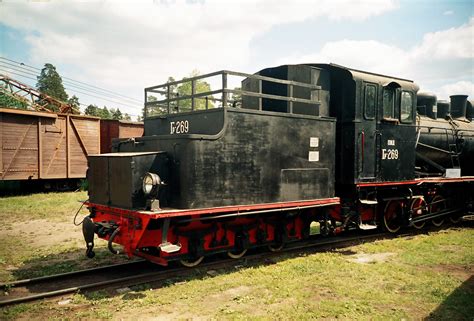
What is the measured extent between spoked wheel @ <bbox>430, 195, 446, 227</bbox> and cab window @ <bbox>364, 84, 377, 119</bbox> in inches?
156

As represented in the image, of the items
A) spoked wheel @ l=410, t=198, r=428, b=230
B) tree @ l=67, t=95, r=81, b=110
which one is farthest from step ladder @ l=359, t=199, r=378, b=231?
tree @ l=67, t=95, r=81, b=110

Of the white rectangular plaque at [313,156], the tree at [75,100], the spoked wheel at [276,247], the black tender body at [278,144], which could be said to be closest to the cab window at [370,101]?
the black tender body at [278,144]

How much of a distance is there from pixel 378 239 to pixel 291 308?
5.08 m

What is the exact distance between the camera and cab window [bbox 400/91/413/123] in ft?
29.7

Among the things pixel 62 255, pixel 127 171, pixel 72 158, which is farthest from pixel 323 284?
pixel 72 158

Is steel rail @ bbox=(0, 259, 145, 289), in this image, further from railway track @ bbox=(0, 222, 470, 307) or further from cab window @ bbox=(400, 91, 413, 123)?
cab window @ bbox=(400, 91, 413, 123)

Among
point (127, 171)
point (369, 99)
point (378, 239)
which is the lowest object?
point (378, 239)

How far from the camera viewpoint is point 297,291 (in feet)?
17.8

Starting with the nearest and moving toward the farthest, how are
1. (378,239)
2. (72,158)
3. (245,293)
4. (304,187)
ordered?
(245,293) < (304,187) < (378,239) < (72,158)

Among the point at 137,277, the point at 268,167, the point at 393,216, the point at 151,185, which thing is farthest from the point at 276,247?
the point at 393,216

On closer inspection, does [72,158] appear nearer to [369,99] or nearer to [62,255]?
[62,255]

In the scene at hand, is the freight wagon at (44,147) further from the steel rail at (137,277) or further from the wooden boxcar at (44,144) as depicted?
the steel rail at (137,277)

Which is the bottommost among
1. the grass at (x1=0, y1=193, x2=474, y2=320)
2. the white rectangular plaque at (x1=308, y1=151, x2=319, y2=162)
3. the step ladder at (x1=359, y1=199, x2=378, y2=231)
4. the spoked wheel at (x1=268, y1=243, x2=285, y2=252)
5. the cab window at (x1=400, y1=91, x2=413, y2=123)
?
the grass at (x1=0, y1=193, x2=474, y2=320)

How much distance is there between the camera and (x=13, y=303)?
4953 mm
